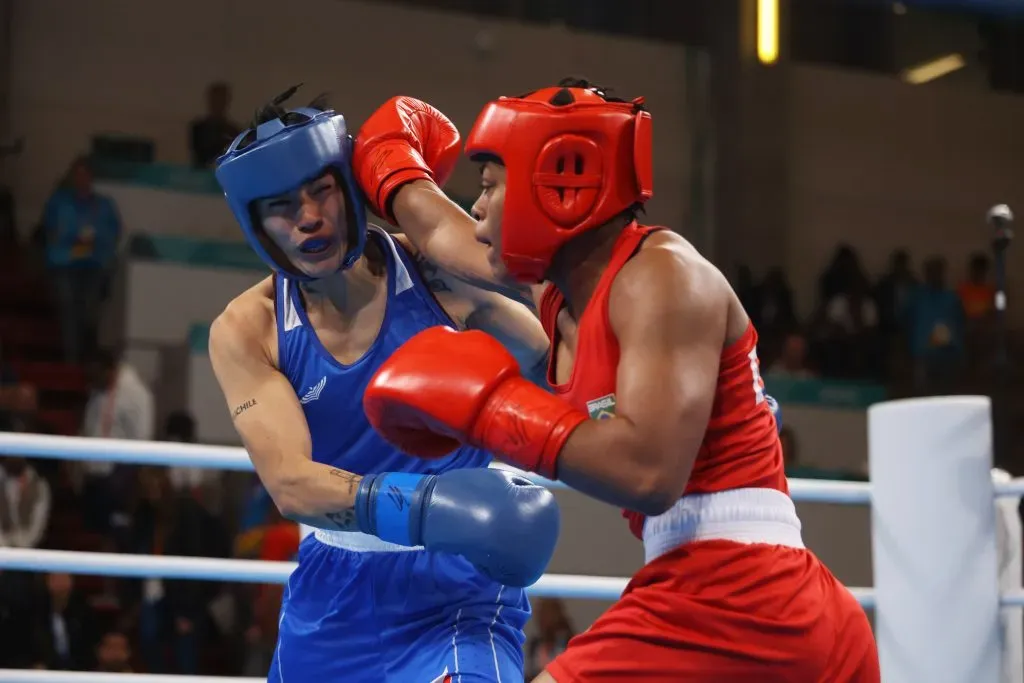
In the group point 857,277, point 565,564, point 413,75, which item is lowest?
point 565,564

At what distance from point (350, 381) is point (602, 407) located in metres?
0.74

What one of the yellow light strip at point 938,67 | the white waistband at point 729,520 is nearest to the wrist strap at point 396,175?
the white waistband at point 729,520

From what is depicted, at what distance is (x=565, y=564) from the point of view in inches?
274

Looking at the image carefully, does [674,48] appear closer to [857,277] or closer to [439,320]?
[857,277]

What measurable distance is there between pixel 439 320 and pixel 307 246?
Result: 294mm

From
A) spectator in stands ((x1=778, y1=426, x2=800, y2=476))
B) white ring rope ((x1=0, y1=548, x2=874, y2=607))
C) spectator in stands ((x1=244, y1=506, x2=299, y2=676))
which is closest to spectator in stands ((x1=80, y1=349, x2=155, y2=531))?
spectator in stands ((x1=244, y1=506, x2=299, y2=676))

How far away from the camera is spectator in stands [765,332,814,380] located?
29.8ft

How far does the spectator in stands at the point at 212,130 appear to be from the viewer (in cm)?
898

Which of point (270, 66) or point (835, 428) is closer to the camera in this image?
point (835, 428)

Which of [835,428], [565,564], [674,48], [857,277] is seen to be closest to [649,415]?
[565,564]

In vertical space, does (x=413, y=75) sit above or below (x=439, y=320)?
above

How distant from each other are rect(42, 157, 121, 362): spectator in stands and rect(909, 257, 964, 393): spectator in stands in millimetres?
5846

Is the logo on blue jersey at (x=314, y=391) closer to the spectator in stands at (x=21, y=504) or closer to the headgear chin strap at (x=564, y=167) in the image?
the headgear chin strap at (x=564, y=167)

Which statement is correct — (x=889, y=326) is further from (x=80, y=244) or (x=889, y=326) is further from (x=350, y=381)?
(x=350, y=381)
